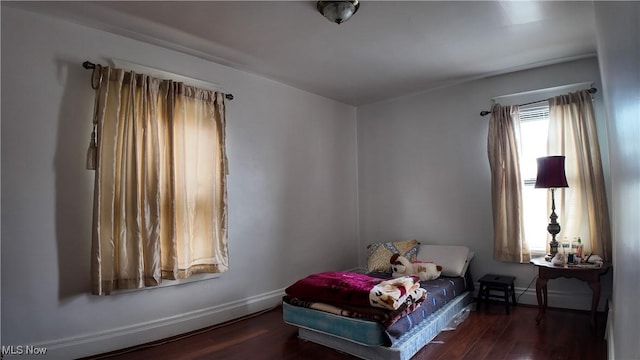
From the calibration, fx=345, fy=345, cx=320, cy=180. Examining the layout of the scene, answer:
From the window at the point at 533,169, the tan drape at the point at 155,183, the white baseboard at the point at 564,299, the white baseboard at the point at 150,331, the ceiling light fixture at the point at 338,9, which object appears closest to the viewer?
the ceiling light fixture at the point at 338,9

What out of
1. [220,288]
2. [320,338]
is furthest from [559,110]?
[220,288]

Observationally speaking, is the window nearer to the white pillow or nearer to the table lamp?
the table lamp

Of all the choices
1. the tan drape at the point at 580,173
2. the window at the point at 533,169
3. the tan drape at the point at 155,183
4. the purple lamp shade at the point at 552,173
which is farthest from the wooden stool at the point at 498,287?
the tan drape at the point at 155,183

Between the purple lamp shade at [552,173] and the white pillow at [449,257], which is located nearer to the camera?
the purple lamp shade at [552,173]

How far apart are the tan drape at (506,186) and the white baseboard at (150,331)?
9.07 ft

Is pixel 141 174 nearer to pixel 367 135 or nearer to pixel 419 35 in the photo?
pixel 419 35

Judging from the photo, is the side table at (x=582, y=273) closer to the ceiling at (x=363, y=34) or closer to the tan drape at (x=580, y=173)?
the tan drape at (x=580, y=173)

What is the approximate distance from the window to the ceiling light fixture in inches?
99.9

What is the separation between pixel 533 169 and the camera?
12.7ft

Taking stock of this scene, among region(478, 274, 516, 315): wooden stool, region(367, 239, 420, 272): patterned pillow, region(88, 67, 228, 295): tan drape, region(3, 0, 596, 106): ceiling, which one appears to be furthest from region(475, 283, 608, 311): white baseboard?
region(88, 67, 228, 295): tan drape

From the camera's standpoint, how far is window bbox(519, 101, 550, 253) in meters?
3.79

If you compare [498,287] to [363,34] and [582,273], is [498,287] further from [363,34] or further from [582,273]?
[363,34]

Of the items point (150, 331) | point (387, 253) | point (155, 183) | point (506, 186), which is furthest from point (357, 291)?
point (506, 186)

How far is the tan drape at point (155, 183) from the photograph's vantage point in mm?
2783
